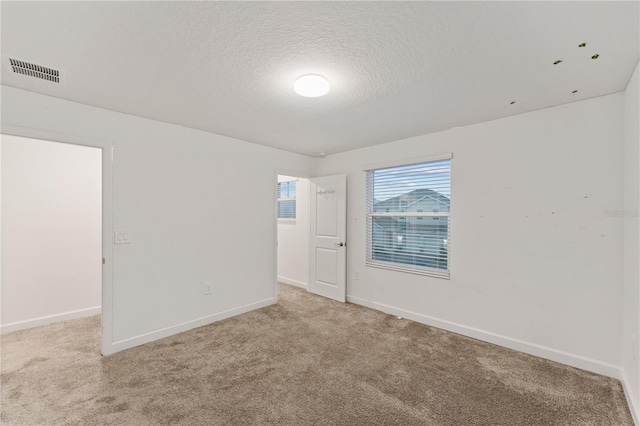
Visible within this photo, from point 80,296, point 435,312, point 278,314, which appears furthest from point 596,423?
point 80,296

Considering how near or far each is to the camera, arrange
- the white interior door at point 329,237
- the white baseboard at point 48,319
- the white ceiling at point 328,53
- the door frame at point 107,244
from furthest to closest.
Answer: the white interior door at point 329,237 < the white baseboard at point 48,319 < the door frame at point 107,244 < the white ceiling at point 328,53

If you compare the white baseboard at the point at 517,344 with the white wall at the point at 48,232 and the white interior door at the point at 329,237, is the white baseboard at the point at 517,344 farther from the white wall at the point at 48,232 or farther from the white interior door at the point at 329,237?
the white wall at the point at 48,232

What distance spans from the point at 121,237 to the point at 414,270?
11.1 feet

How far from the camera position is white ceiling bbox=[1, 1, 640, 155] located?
4.58 ft

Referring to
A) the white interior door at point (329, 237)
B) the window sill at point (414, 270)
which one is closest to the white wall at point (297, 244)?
the white interior door at point (329, 237)

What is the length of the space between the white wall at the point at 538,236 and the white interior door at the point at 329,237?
119cm

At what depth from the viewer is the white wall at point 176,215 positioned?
2.70 m

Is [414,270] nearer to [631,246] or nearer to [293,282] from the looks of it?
[631,246]

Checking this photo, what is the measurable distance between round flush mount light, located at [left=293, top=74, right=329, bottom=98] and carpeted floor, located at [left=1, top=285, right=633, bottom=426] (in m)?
2.31

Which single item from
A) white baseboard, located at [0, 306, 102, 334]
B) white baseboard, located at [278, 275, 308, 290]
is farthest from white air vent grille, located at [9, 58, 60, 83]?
white baseboard, located at [278, 275, 308, 290]

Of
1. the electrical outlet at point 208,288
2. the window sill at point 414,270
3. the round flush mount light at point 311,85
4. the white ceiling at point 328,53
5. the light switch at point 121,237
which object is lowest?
the electrical outlet at point 208,288

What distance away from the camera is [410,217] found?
3725mm

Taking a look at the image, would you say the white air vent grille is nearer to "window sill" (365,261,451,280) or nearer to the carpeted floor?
the carpeted floor

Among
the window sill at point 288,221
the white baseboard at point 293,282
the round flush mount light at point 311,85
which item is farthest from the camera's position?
the window sill at point 288,221
